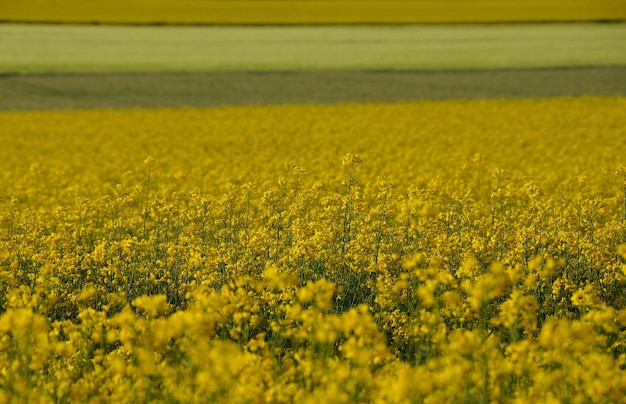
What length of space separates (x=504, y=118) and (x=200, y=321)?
19325mm

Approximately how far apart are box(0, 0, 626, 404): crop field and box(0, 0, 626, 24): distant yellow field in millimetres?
1874

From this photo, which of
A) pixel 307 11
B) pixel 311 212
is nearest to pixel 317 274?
pixel 311 212

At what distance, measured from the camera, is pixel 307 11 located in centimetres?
5603

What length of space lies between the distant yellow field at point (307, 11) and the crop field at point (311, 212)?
1.87 m

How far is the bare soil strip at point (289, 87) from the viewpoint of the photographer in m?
30.0

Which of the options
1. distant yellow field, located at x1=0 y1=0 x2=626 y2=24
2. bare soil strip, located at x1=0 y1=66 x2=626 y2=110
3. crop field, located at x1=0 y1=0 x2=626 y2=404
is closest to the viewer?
crop field, located at x1=0 y1=0 x2=626 y2=404

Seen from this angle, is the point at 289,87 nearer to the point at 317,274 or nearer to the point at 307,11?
the point at 307,11

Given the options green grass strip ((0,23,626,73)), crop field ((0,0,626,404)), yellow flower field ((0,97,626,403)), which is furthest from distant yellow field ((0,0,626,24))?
yellow flower field ((0,97,626,403))

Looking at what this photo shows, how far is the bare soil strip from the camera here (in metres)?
30.0

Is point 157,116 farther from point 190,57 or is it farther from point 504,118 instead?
point 190,57

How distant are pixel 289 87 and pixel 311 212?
23.6m

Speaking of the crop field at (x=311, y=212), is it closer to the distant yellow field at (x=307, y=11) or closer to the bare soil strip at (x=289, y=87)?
the bare soil strip at (x=289, y=87)

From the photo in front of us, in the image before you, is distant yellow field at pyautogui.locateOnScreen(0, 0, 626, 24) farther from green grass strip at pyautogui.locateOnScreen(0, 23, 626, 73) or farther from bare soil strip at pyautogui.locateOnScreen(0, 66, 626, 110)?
bare soil strip at pyautogui.locateOnScreen(0, 66, 626, 110)

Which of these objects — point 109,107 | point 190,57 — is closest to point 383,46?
point 190,57
